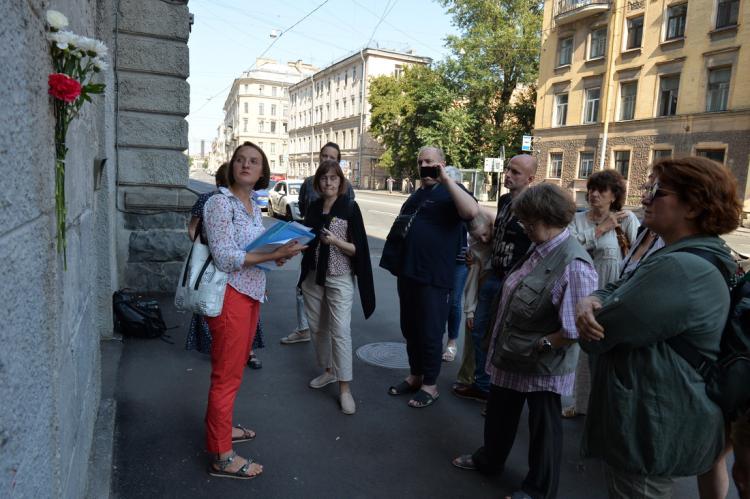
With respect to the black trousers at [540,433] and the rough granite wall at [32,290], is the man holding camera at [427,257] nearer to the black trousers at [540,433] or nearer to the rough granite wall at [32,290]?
the black trousers at [540,433]

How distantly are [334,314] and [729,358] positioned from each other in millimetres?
2679

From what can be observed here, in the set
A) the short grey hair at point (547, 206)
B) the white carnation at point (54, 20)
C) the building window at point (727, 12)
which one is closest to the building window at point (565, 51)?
the building window at point (727, 12)

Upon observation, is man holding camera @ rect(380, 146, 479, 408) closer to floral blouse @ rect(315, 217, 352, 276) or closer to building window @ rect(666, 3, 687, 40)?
floral blouse @ rect(315, 217, 352, 276)

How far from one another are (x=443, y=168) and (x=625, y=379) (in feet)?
7.20

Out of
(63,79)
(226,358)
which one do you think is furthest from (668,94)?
(63,79)

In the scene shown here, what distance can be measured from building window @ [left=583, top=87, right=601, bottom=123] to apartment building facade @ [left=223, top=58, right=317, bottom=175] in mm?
64293

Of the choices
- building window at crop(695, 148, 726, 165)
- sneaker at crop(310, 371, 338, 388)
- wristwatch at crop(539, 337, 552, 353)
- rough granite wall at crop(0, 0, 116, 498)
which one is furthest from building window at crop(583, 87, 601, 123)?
rough granite wall at crop(0, 0, 116, 498)

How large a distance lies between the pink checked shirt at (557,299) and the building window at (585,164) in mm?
28819

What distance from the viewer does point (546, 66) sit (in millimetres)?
31953

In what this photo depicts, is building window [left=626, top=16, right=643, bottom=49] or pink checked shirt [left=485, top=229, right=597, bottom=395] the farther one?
building window [left=626, top=16, right=643, bottom=49]

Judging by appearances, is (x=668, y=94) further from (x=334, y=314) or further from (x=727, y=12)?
(x=334, y=314)

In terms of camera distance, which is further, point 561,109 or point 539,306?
point 561,109

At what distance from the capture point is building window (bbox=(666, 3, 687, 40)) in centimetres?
2467

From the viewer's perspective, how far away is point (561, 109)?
3136cm
